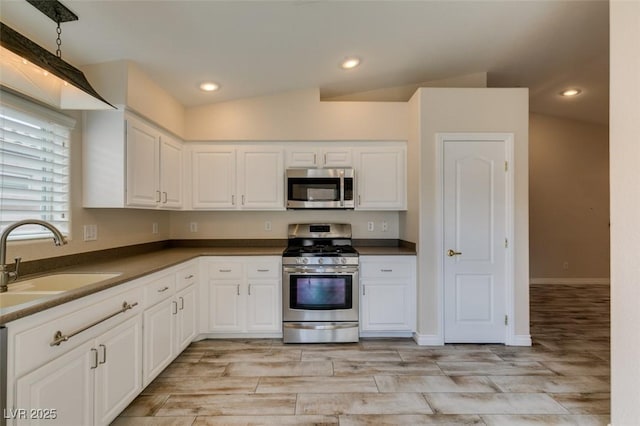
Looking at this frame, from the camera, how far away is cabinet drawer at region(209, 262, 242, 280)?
3164mm

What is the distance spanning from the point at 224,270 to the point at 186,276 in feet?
1.36

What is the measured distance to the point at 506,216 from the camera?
120 inches

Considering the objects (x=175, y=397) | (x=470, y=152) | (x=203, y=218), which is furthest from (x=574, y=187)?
(x=175, y=397)

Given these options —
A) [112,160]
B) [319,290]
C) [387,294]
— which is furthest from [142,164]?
[387,294]

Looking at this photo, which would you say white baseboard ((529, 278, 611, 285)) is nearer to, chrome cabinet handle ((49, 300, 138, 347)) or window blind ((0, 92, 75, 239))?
chrome cabinet handle ((49, 300, 138, 347))

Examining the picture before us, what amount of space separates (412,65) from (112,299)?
332 cm

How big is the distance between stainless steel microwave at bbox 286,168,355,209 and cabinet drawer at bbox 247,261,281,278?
27.2 inches

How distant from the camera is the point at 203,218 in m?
3.82

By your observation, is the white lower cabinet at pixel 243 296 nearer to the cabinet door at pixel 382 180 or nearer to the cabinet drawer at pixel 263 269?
the cabinet drawer at pixel 263 269

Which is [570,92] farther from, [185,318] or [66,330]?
Answer: [66,330]

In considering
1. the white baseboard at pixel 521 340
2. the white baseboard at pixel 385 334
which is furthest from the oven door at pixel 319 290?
the white baseboard at pixel 521 340

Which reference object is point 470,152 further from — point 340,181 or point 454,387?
point 454,387

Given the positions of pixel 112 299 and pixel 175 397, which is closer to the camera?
pixel 112 299

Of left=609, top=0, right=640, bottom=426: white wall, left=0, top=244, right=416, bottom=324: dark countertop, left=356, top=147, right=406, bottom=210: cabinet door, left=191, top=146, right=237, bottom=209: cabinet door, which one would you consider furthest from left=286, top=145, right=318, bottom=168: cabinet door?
left=609, top=0, right=640, bottom=426: white wall
